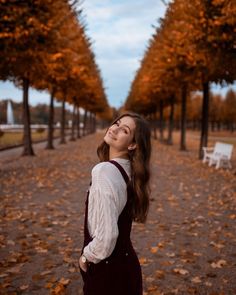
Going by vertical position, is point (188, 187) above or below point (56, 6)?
below

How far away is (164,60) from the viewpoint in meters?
24.5

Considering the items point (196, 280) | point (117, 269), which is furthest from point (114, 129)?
point (196, 280)

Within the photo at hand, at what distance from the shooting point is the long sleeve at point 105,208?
2.47m

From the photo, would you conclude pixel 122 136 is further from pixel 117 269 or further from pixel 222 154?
pixel 222 154

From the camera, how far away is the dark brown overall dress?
262cm

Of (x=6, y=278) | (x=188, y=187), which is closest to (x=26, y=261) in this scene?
(x=6, y=278)

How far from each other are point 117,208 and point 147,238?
5003mm

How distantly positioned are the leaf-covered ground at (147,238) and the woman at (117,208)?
28.1 inches

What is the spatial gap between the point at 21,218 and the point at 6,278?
134 inches

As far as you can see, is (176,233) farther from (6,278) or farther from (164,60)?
(164,60)

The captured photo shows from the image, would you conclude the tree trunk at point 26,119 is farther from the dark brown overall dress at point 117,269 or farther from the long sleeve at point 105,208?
the long sleeve at point 105,208

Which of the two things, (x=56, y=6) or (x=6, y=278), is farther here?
(x=56, y=6)

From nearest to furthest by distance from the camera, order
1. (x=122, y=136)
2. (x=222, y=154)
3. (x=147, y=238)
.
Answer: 1. (x=122, y=136)
2. (x=147, y=238)
3. (x=222, y=154)

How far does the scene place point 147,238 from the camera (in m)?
7.37
